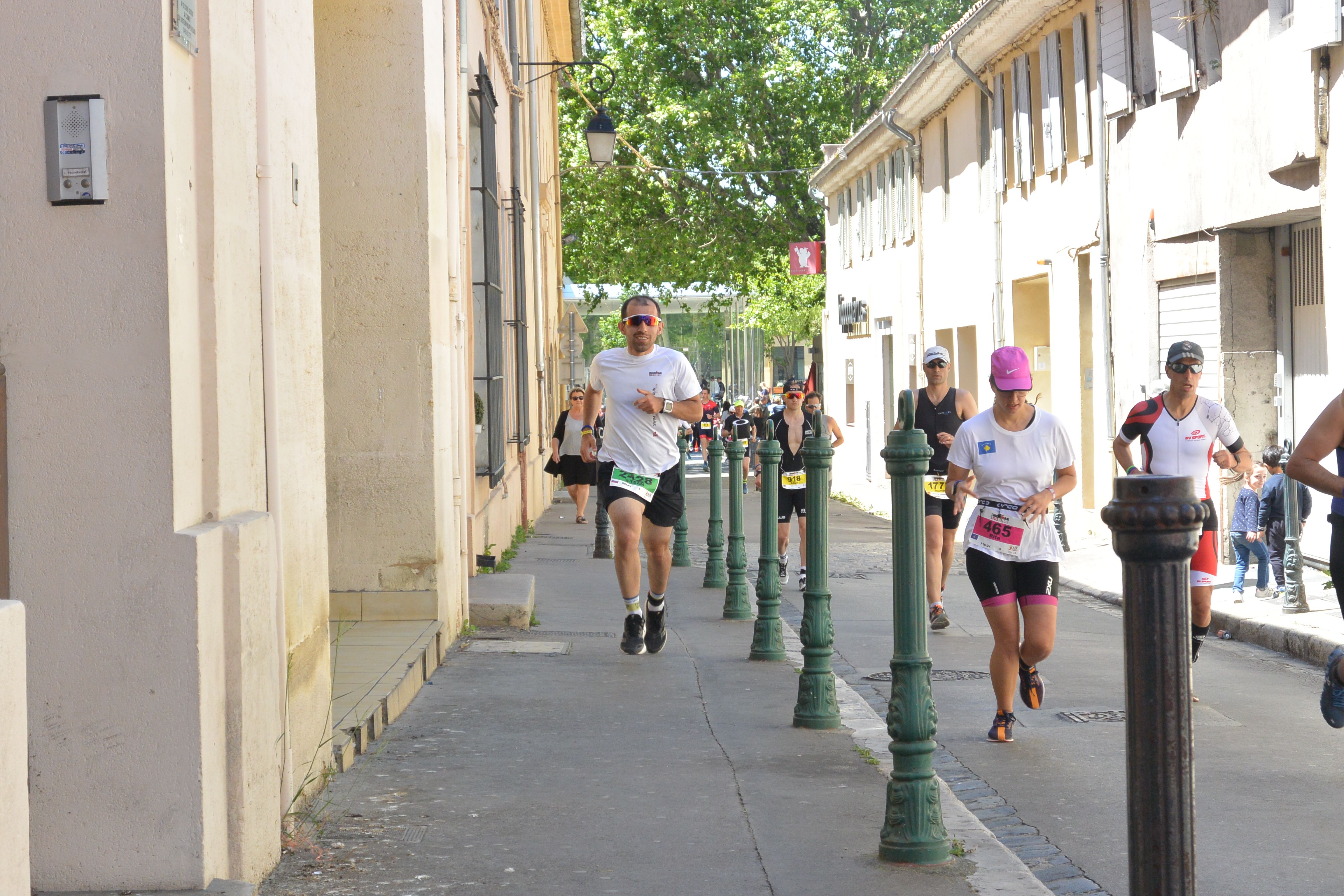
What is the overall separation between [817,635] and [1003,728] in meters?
0.92

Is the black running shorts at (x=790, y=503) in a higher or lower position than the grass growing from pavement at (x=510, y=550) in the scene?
higher

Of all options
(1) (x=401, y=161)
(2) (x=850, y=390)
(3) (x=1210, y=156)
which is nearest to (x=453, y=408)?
(1) (x=401, y=161)

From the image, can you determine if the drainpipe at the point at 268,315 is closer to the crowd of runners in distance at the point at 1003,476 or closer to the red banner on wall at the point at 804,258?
the crowd of runners in distance at the point at 1003,476

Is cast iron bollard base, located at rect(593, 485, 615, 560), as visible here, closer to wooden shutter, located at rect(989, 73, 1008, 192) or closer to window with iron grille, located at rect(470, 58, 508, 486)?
window with iron grille, located at rect(470, 58, 508, 486)

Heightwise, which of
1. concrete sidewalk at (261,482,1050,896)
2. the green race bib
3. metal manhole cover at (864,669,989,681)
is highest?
the green race bib

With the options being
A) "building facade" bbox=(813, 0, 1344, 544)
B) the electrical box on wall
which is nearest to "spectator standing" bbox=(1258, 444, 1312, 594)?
"building facade" bbox=(813, 0, 1344, 544)

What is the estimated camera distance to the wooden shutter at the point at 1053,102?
19.2 m

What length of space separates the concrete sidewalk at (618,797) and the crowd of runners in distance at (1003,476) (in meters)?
0.70

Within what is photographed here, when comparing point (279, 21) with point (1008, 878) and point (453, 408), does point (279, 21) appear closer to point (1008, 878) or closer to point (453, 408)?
point (1008, 878)

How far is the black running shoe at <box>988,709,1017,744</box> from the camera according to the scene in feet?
22.7

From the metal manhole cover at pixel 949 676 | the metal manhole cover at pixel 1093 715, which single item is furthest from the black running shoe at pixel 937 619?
the metal manhole cover at pixel 1093 715

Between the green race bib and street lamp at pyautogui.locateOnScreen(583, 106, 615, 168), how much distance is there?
1474 centimetres

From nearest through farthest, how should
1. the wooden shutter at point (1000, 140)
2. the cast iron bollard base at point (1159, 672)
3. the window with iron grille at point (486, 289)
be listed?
the cast iron bollard base at point (1159, 672), the window with iron grille at point (486, 289), the wooden shutter at point (1000, 140)

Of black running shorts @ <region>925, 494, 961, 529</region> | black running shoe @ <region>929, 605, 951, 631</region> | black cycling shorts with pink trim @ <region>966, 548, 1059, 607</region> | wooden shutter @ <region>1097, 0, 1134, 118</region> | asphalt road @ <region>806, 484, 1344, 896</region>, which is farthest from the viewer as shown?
wooden shutter @ <region>1097, 0, 1134, 118</region>
